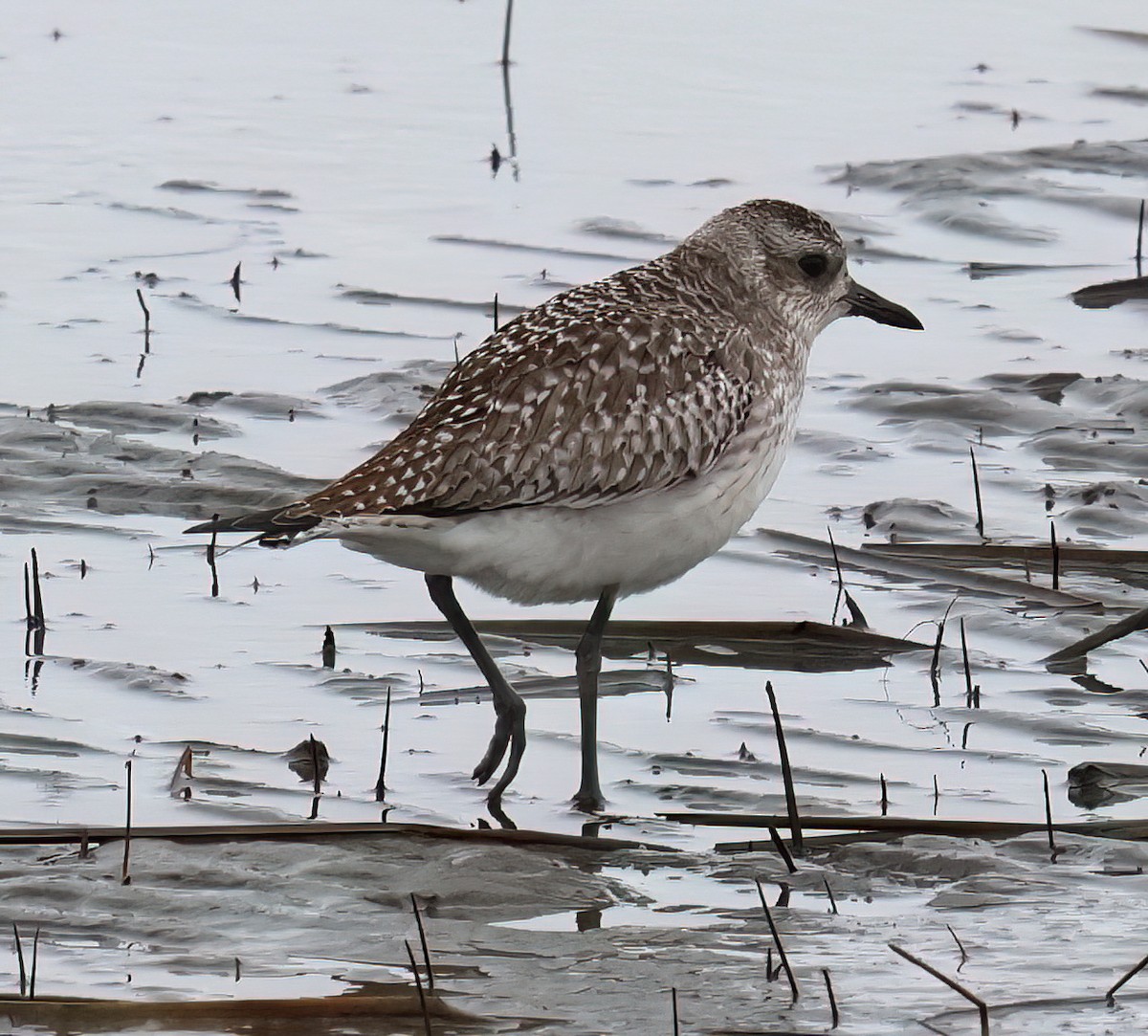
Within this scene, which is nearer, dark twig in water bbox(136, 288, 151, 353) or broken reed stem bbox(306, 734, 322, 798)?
broken reed stem bbox(306, 734, 322, 798)

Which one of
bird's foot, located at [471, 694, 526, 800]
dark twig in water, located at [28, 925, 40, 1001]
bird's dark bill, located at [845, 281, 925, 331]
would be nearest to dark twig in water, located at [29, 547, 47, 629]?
bird's foot, located at [471, 694, 526, 800]

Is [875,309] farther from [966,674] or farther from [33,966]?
[33,966]

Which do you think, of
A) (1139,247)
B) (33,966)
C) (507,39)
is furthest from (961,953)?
(507,39)

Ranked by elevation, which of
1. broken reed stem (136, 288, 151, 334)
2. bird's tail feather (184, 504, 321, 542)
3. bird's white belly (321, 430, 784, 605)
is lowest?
broken reed stem (136, 288, 151, 334)

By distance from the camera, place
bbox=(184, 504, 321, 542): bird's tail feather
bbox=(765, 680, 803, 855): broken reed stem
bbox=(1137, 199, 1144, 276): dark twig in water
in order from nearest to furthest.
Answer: bbox=(765, 680, 803, 855): broken reed stem
bbox=(184, 504, 321, 542): bird's tail feather
bbox=(1137, 199, 1144, 276): dark twig in water

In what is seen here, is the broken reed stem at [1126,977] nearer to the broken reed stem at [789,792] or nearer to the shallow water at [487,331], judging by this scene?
the shallow water at [487,331]

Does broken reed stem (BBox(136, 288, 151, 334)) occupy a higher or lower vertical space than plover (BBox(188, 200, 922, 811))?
lower

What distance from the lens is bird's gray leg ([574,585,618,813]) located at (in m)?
6.40

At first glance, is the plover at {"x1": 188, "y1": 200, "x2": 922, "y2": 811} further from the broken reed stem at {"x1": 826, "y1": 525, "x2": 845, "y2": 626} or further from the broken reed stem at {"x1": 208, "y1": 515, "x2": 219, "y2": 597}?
the broken reed stem at {"x1": 208, "y1": 515, "x2": 219, "y2": 597}

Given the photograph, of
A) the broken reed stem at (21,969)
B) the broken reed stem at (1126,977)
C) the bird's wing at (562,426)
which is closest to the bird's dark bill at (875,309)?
the bird's wing at (562,426)

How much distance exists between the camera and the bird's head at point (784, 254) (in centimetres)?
732

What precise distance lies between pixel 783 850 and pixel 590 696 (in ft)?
3.63

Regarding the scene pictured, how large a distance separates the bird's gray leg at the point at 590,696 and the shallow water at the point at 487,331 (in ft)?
0.26

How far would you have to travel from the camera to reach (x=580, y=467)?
20.9 ft
